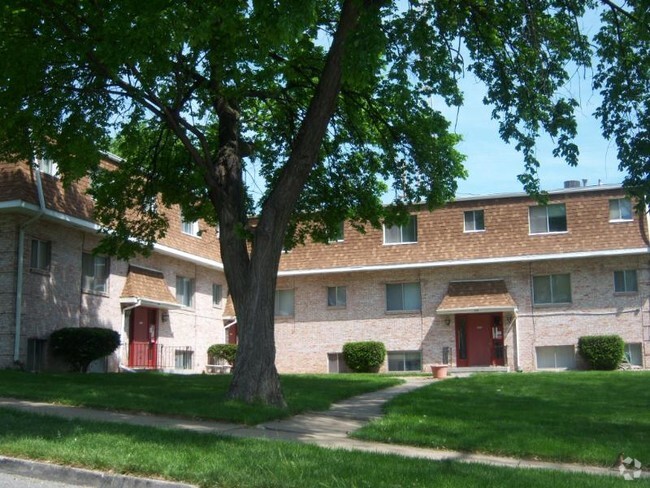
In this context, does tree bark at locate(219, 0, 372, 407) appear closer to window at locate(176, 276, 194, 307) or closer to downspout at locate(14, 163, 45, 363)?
downspout at locate(14, 163, 45, 363)

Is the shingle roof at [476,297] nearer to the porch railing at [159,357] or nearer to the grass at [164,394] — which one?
the porch railing at [159,357]

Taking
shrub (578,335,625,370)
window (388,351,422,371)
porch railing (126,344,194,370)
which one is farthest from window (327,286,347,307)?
shrub (578,335,625,370)

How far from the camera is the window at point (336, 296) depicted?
33094 mm

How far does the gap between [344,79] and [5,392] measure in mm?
8145

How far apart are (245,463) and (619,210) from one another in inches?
984

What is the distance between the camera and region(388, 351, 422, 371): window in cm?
3150

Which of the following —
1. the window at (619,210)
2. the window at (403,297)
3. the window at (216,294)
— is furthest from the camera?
the window at (216,294)

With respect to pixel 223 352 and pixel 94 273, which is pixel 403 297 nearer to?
pixel 223 352

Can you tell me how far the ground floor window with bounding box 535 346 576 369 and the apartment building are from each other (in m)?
0.05

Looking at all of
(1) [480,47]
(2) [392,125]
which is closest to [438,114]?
(2) [392,125]

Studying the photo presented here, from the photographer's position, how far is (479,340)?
3108 cm

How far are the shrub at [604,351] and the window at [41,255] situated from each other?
62.4ft

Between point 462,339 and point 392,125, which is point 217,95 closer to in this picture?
point 392,125

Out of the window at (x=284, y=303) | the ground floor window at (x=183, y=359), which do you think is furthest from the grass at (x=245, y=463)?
the window at (x=284, y=303)
